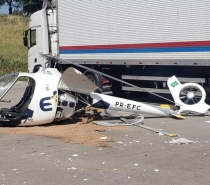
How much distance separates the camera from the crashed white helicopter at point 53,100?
12.2 meters

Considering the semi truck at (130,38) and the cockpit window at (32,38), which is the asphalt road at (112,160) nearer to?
the semi truck at (130,38)

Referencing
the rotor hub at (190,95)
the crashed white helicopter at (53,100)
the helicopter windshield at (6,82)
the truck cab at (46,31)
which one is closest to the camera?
the crashed white helicopter at (53,100)

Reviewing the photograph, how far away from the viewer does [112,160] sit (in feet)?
28.6

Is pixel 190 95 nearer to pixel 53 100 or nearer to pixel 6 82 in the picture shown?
pixel 53 100

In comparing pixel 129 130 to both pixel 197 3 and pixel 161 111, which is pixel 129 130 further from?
pixel 197 3

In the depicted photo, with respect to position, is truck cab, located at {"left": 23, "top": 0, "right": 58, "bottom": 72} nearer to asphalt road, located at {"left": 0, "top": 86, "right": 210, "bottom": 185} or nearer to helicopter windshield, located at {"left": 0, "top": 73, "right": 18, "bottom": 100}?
helicopter windshield, located at {"left": 0, "top": 73, "right": 18, "bottom": 100}

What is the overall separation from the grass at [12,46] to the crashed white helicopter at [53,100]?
24095 mm

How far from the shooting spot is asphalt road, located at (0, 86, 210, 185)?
24.8 ft

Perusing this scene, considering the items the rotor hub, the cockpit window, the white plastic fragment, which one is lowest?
the white plastic fragment

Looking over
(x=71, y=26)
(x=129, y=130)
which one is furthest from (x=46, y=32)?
(x=129, y=130)

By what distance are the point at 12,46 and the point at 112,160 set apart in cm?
3814

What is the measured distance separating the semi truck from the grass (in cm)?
1611

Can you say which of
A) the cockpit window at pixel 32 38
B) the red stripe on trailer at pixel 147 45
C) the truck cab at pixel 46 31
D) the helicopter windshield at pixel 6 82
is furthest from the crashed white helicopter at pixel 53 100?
the cockpit window at pixel 32 38

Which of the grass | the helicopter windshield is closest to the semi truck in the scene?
the helicopter windshield
